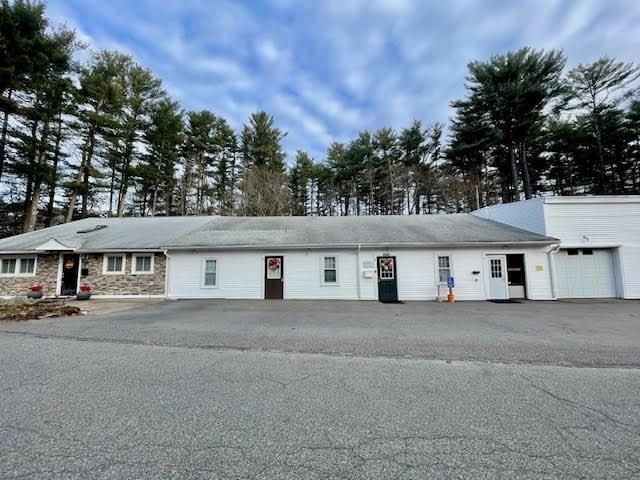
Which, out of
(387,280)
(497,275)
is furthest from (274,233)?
(497,275)

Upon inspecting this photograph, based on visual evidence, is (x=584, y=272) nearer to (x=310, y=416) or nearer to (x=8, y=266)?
(x=310, y=416)

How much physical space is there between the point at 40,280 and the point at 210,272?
816cm

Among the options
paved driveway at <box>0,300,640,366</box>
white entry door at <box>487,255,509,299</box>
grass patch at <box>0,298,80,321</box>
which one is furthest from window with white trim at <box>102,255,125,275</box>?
white entry door at <box>487,255,509,299</box>

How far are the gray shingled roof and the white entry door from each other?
91 cm

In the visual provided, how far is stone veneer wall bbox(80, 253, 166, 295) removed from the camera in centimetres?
1312

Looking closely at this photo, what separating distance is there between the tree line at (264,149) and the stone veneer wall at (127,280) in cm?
1075

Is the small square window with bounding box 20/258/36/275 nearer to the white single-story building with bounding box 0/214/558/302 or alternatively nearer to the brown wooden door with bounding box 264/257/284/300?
the white single-story building with bounding box 0/214/558/302

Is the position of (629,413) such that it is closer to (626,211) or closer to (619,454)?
(619,454)

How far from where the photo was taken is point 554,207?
502 inches

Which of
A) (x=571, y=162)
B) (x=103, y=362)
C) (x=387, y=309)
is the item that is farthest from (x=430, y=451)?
(x=571, y=162)

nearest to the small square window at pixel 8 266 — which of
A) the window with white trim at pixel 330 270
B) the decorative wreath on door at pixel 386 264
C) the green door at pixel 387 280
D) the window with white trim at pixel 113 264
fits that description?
the window with white trim at pixel 113 264

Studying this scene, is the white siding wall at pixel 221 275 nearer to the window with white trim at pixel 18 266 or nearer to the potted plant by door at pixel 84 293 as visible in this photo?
→ the potted plant by door at pixel 84 293

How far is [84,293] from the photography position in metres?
12.5

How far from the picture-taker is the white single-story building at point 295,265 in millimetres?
12453
